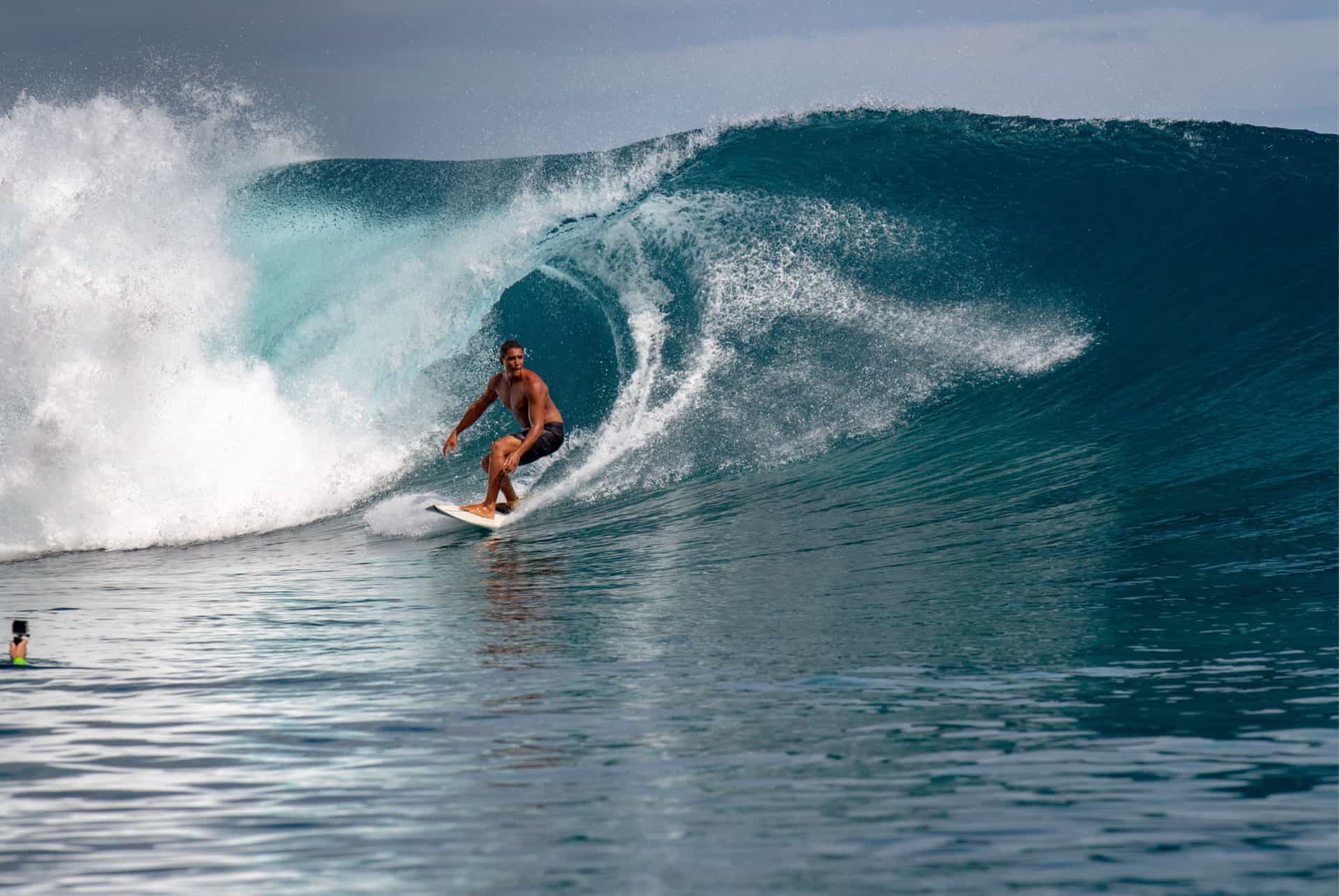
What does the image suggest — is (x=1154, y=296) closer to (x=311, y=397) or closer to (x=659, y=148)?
(x=659, y=148)

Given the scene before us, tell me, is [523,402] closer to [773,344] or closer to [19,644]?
[773,344]

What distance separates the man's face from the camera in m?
9.64

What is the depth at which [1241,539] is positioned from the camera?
7164 millimetres

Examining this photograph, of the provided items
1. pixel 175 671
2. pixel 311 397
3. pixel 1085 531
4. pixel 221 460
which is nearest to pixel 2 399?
pixel 221 460

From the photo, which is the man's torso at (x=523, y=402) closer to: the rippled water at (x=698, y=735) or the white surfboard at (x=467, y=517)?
the white surfboard at (x=467, y=517)

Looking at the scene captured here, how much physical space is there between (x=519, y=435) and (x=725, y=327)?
310cm

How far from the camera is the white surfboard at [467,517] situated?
9.30 m

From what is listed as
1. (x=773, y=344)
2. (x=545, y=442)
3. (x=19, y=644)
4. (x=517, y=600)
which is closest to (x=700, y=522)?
(x=545, y=442)

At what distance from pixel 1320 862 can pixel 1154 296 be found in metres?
10.4

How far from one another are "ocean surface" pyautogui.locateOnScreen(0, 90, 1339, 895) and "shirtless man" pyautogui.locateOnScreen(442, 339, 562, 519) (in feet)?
1.04

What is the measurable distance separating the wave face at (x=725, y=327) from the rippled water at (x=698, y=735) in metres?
2.67

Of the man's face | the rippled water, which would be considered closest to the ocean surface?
the rippled water

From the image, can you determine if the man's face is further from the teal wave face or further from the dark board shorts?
the teal wave face

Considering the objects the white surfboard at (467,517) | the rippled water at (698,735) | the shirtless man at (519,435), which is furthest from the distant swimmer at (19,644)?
the shirtless man at (519,435)
